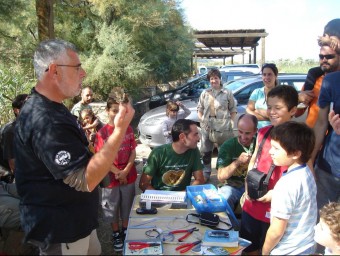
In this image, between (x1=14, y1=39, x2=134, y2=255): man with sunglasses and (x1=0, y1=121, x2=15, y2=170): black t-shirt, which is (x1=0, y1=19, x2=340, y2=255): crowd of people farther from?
(x1=0, y1=121, x2=15, y2=170): black t-shirt

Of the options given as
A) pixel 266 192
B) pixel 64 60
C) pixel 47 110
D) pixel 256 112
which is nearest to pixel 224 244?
pixel 266 192

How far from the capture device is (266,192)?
221cm

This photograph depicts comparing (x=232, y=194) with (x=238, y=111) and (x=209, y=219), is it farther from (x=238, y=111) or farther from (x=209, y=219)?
(x=238, y=111)

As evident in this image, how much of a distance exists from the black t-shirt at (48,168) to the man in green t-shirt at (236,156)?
1.83m

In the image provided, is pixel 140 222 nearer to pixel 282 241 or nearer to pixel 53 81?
pixel 282 241

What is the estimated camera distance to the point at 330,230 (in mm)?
1758

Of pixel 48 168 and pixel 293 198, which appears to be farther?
pixel 293 198

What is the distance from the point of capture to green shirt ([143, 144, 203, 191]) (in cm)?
317

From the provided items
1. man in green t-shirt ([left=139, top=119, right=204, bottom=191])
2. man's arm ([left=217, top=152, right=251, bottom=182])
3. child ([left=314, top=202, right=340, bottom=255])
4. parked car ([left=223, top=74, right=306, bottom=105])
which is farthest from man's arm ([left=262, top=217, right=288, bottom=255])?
parked car ([left=223, top=74, right=306, bottom=105])

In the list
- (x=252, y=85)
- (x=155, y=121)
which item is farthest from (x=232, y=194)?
(x=252, y=85)

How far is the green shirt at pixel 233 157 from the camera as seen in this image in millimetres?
3254

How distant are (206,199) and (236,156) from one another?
3.17 feet

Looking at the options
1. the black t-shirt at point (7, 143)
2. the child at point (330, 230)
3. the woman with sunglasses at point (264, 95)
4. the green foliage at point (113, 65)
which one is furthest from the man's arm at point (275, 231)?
the green foliage at point (113, 65)

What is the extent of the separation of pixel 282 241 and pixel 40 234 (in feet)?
4.63
